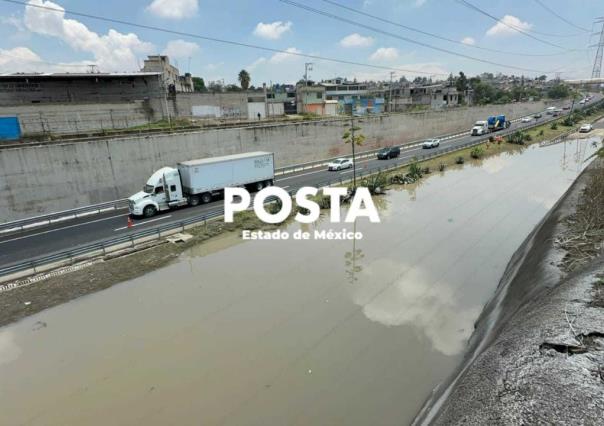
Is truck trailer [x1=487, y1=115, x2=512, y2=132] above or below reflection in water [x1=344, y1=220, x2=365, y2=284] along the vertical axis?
above

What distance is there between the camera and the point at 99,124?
112 ft

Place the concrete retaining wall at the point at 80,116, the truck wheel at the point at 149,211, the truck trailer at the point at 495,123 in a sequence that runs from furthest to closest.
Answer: the truck trailer at the point at 495,123 → the concrete retaining wall at the point at 80,116 → the truck wheel at the point at 149,211

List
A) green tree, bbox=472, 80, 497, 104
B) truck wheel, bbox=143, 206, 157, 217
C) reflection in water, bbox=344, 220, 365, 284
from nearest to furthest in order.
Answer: reflection in water, bbox=344, 220, 365, 284, truck wheel, bbox=143, 206, 157, 217, green tree, bbox=472, 80, 497, 104

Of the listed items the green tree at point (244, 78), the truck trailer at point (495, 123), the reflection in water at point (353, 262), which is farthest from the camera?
the green tree at point (244, 78)

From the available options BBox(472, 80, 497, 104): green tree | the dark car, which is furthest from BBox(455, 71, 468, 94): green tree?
A: the dark car

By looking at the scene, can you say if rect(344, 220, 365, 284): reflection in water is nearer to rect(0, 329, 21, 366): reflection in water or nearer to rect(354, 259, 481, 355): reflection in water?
rect(354, 259, 481, 355): reflection in water

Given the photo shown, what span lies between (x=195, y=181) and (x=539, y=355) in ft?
70.7

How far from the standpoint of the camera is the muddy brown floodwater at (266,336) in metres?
8.50

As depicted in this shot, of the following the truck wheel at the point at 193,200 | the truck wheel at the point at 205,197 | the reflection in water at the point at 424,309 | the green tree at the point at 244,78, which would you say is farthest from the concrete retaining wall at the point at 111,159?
the green tree at the point at 244,78

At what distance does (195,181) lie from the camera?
78.4 ft

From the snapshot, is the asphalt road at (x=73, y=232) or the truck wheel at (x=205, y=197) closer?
the asphalt road at (x=73, y=232)

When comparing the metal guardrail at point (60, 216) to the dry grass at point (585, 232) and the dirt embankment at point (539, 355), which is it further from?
the dry grass at point (585, 232)

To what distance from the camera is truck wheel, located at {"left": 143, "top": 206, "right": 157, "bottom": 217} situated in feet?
73.1

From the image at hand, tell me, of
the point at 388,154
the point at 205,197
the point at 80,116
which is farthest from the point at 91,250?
the point at 388,154
